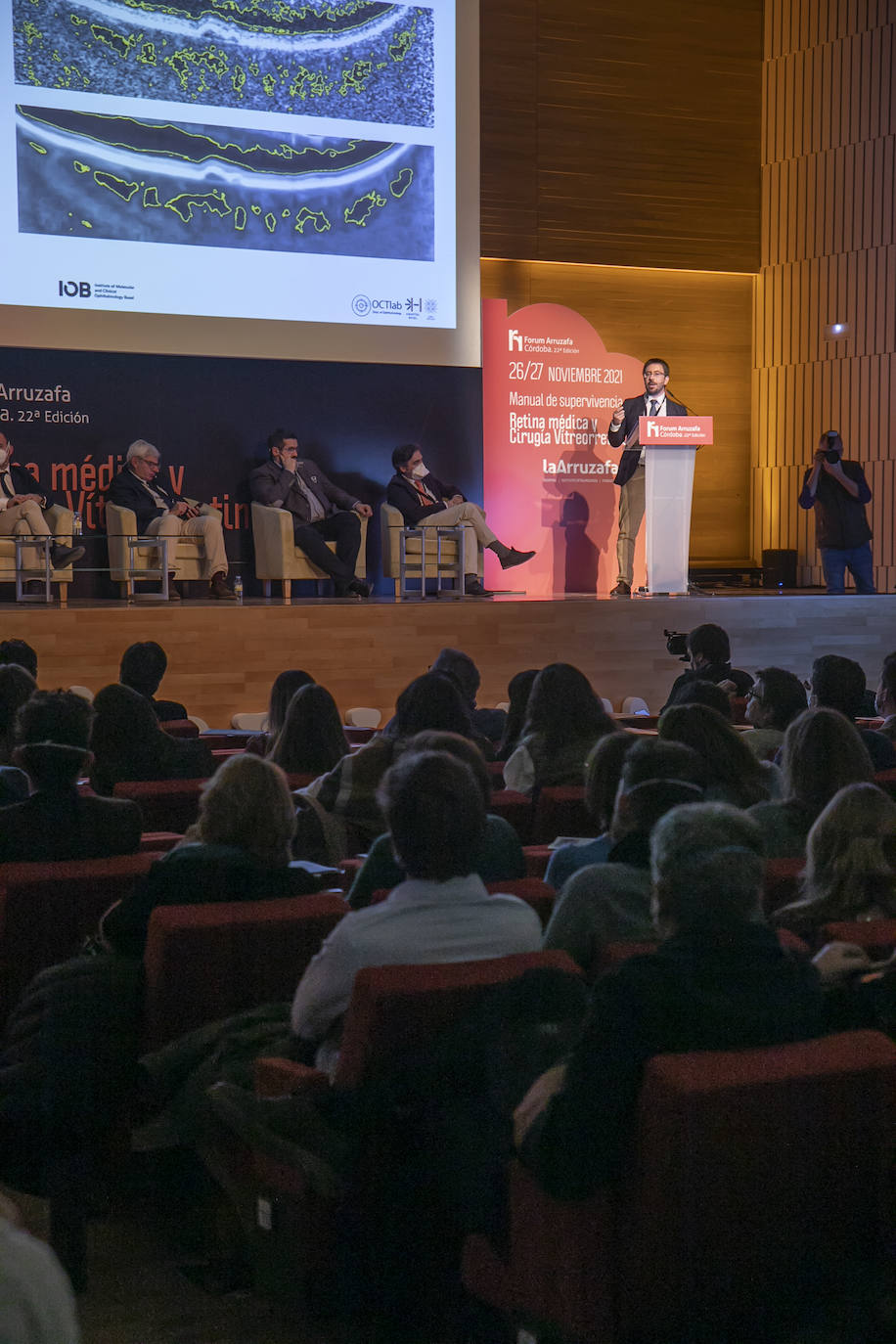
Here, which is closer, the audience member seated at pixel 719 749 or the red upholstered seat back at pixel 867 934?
the red upholstered seat back at pixel 867 934

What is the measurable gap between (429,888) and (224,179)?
24.4ft

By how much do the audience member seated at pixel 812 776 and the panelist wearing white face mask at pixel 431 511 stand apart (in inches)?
223

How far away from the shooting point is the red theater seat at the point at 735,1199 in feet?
4.88

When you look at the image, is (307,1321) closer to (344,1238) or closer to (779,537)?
(344,1238)

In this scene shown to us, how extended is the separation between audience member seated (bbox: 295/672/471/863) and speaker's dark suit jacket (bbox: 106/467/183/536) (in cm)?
492

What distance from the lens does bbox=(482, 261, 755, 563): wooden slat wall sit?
10.6 m

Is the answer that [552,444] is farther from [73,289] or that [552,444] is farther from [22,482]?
[22,482]

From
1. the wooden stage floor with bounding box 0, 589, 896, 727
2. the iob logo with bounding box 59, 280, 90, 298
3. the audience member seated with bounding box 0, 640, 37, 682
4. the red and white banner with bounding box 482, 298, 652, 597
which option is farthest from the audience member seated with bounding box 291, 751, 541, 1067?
the red and white banner with bounding box 482, 298, 652, 597

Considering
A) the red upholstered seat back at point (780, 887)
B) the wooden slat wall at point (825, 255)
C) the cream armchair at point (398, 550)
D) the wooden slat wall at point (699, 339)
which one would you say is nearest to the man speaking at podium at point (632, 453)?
the cream armchair at point (398, 550)

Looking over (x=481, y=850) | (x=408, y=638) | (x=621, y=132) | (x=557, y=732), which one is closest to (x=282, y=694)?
(x=557, y=732)

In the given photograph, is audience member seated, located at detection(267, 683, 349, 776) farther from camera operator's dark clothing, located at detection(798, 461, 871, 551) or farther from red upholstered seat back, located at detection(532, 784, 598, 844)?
camera operator's dark clothing, located at detection(798, 461, 871, 551)

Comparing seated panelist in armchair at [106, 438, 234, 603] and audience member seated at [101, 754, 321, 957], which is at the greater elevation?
seated panelist in armchair at [106, 438, 234, 603]

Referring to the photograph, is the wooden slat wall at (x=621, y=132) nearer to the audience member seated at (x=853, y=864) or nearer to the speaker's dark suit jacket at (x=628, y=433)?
the speaker's dark suit jacket at (x=628, y=433)

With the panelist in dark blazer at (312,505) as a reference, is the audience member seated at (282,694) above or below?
below
